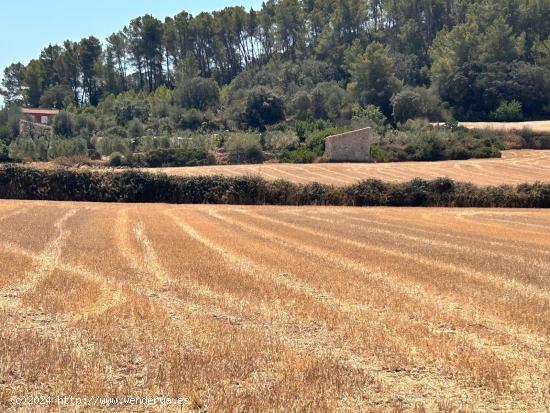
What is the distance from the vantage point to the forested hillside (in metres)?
107

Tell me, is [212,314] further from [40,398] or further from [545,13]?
[545,13]

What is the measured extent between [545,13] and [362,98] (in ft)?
147

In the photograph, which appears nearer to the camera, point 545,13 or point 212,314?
point 212,314

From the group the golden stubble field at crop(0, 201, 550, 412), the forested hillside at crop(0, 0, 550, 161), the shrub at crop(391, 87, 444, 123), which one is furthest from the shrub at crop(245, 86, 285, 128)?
the golden stubble field at crop(0, 201, 550, 412)

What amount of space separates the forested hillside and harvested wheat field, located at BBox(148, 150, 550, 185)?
43.5ft

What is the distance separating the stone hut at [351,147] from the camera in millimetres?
75750

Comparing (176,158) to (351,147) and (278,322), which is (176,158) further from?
(278,322)

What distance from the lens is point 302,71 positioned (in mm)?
134375

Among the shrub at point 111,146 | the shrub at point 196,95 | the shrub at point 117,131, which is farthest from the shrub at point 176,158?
the shrub at point 196,95

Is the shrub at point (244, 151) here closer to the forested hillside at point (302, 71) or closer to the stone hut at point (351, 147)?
the forested hillside at point (302, 71)

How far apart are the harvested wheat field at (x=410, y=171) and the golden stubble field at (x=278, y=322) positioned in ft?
104

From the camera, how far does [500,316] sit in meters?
11.6

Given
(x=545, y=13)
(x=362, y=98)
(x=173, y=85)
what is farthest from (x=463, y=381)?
(x=173, y=85)

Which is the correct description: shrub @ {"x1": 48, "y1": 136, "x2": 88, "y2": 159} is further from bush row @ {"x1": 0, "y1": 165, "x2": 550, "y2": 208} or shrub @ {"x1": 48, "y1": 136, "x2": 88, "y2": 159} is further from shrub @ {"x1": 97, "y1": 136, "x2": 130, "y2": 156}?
bush row @ {"x1": 0, "y1": 165, "x2": 550, "y2": 208}
